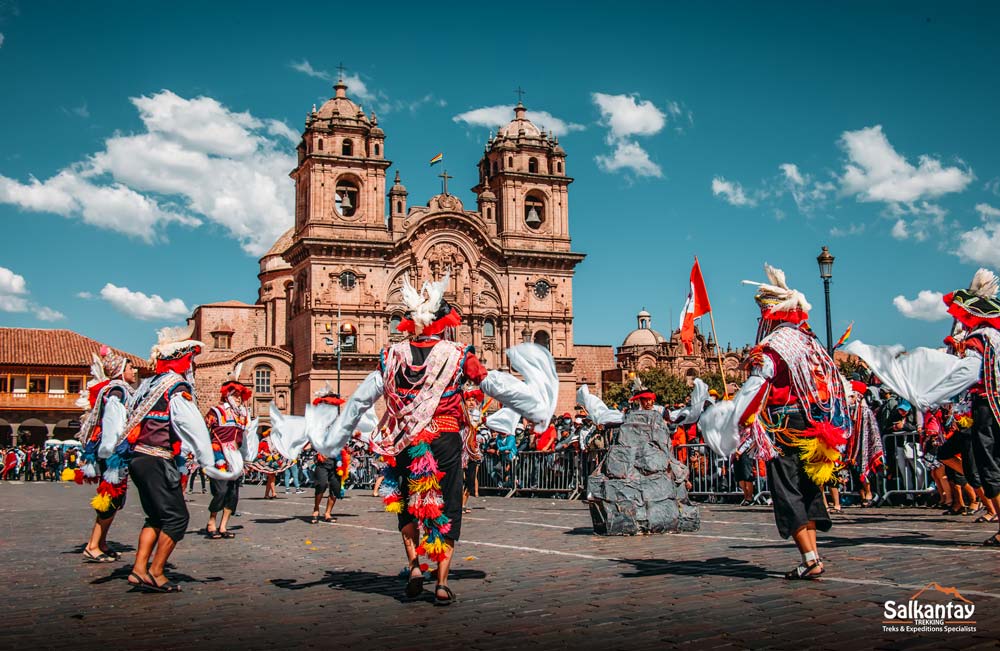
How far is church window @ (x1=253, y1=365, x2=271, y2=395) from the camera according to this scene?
55.2 m

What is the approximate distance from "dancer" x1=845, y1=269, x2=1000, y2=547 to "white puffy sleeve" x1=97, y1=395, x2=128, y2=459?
628 cm

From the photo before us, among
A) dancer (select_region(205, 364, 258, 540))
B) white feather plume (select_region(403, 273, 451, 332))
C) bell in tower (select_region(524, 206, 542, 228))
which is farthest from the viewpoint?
bell in tower (select_region(524, 206, 542, 228))

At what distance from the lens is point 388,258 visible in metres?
55.9

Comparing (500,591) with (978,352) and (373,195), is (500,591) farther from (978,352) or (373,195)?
(373,195)

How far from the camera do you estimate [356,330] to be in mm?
54156

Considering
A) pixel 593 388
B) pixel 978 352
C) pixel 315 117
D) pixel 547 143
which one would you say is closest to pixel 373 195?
pixel 315 117

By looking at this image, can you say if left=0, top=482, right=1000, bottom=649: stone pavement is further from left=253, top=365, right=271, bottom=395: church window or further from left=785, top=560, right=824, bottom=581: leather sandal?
left=253, top=365, right=271, bottom=395: church window

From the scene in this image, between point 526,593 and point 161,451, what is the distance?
300 cm

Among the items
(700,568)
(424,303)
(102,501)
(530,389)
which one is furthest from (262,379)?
(530,389)

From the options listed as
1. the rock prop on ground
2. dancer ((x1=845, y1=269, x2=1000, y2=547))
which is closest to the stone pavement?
the rock prop on ground

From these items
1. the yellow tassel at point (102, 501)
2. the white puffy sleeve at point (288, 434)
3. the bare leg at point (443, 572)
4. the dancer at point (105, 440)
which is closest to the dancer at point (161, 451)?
the dancer at point (105, 440)

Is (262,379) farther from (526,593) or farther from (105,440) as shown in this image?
(526,593)

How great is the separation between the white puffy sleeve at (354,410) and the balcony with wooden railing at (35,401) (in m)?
55.7

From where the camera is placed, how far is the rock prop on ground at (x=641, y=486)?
11.0 m
